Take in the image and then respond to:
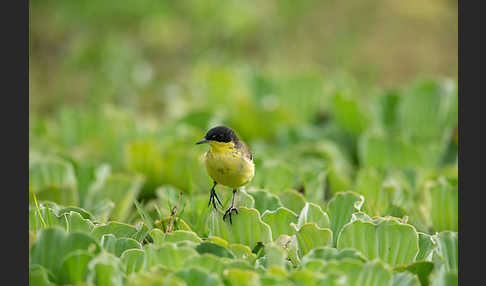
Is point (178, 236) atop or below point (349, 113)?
below

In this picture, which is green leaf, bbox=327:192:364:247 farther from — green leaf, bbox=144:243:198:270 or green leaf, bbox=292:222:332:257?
green leaf, bbox=144:243:198:270

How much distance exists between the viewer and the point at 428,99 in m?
3.21

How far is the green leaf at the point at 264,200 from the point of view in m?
1.87

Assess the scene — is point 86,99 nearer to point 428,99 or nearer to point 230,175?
point 428,99

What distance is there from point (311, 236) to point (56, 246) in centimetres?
65

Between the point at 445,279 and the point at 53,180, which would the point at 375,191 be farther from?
the point at 53,180

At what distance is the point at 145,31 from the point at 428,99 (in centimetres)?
368

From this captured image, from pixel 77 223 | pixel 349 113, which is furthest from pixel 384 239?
pixel 349 113

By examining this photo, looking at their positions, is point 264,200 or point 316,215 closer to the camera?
point 316,215

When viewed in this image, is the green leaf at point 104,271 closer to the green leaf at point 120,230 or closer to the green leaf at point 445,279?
the green leaf at point 120,230

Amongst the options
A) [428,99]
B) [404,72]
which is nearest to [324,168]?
[428,99]

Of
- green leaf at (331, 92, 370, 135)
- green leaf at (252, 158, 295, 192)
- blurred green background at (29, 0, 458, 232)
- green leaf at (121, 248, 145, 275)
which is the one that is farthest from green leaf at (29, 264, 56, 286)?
green leaf at (331, 92, 370, 135)

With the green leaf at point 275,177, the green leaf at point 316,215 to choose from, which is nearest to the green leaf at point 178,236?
the green leaf at point 316,215

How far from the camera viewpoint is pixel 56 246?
1.38 meters
